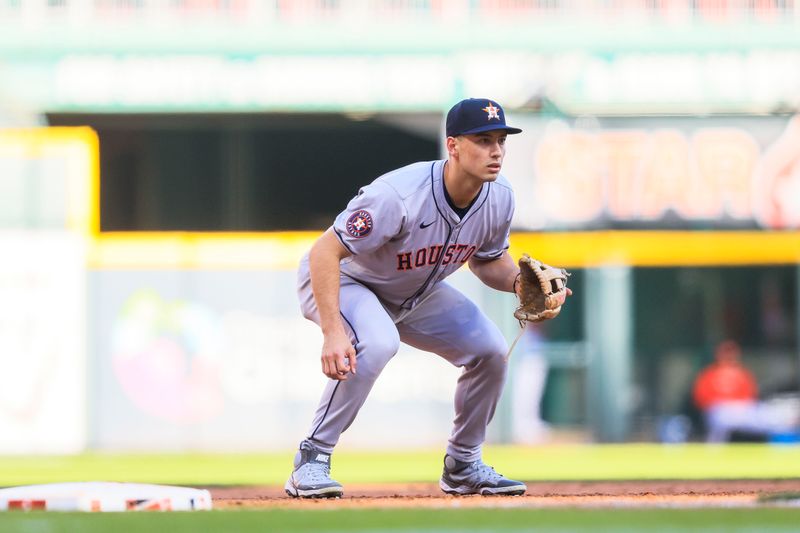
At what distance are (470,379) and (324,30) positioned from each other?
1050 cm

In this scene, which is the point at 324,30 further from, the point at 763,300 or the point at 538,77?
the point at 763,300

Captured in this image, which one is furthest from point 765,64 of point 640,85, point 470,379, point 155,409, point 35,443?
point 470,379

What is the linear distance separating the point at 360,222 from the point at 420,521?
1.58m

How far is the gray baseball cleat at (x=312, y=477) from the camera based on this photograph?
5793mm

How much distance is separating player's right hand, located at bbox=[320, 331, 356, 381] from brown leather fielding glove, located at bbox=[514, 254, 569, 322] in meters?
0.86

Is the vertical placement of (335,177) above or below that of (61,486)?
above

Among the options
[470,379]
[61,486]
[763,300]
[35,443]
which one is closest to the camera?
[61,486]

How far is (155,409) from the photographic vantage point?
51.3 feet

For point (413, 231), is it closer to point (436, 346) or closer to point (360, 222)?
point (360, 222)

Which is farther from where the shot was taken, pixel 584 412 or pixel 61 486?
pixel 584 412

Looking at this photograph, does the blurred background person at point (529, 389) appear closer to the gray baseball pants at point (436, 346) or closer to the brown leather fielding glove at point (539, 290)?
the gray baseball pants at point (436, 346)

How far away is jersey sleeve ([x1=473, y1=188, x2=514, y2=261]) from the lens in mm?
6121

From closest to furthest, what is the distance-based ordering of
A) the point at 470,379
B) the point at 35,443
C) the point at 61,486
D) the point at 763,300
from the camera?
the point at 61,486 < the point at 470,379 < the point at 35,443 < the point at 763,300

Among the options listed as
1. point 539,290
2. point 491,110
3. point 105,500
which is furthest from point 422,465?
point 105,500
